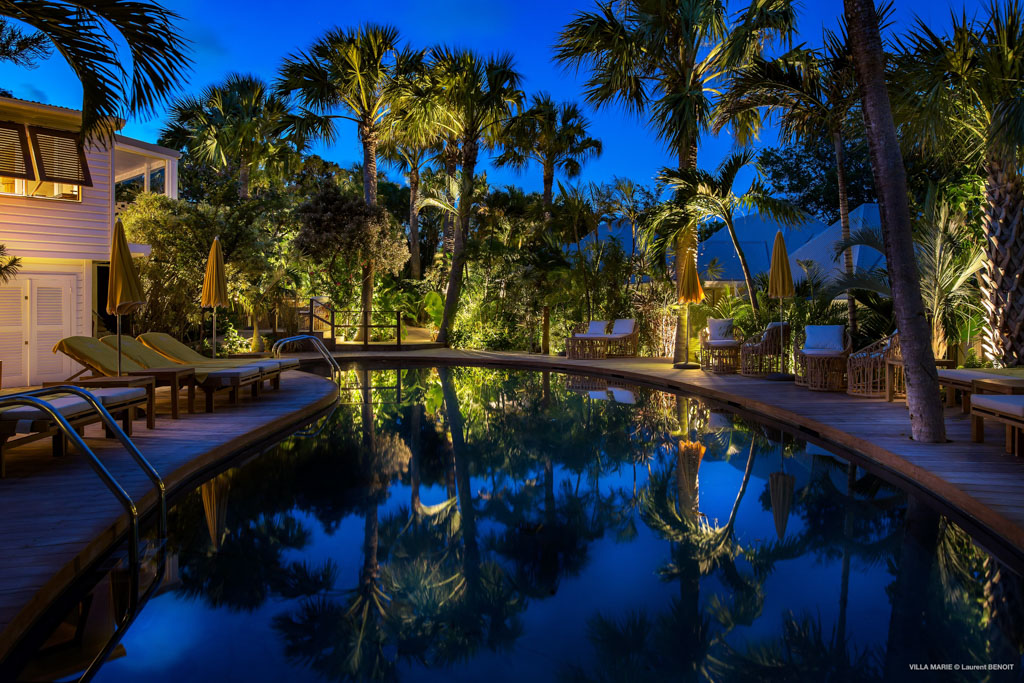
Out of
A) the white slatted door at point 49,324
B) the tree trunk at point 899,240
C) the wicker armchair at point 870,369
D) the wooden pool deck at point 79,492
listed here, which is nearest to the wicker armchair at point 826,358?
the wicker armchair at point 870,369

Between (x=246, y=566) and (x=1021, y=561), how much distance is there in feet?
12.5

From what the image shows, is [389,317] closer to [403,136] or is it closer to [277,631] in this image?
[403,136]

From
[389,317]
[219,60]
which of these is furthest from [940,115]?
[219,60]

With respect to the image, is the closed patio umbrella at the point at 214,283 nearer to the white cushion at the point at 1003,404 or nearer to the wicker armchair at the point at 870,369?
Answer: the wicker armchair at the point at 870,369

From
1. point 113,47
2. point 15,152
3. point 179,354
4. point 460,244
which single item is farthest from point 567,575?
point 460,244

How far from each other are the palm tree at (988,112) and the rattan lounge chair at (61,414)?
7576mm

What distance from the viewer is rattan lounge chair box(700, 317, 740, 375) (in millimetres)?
12203

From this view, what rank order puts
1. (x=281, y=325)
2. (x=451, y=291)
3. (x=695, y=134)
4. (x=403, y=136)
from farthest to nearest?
(x=281, y=325) < (x=451, y=291) < (x=403, y=136) < (x=695, y=134)

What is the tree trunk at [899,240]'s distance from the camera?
19.2 feet

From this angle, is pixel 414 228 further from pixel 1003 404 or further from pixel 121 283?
pixel 1003 404

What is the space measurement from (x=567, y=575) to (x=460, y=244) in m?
15.3

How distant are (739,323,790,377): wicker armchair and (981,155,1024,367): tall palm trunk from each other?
9.43 ft

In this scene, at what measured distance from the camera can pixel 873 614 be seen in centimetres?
310

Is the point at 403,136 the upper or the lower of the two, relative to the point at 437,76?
lower
